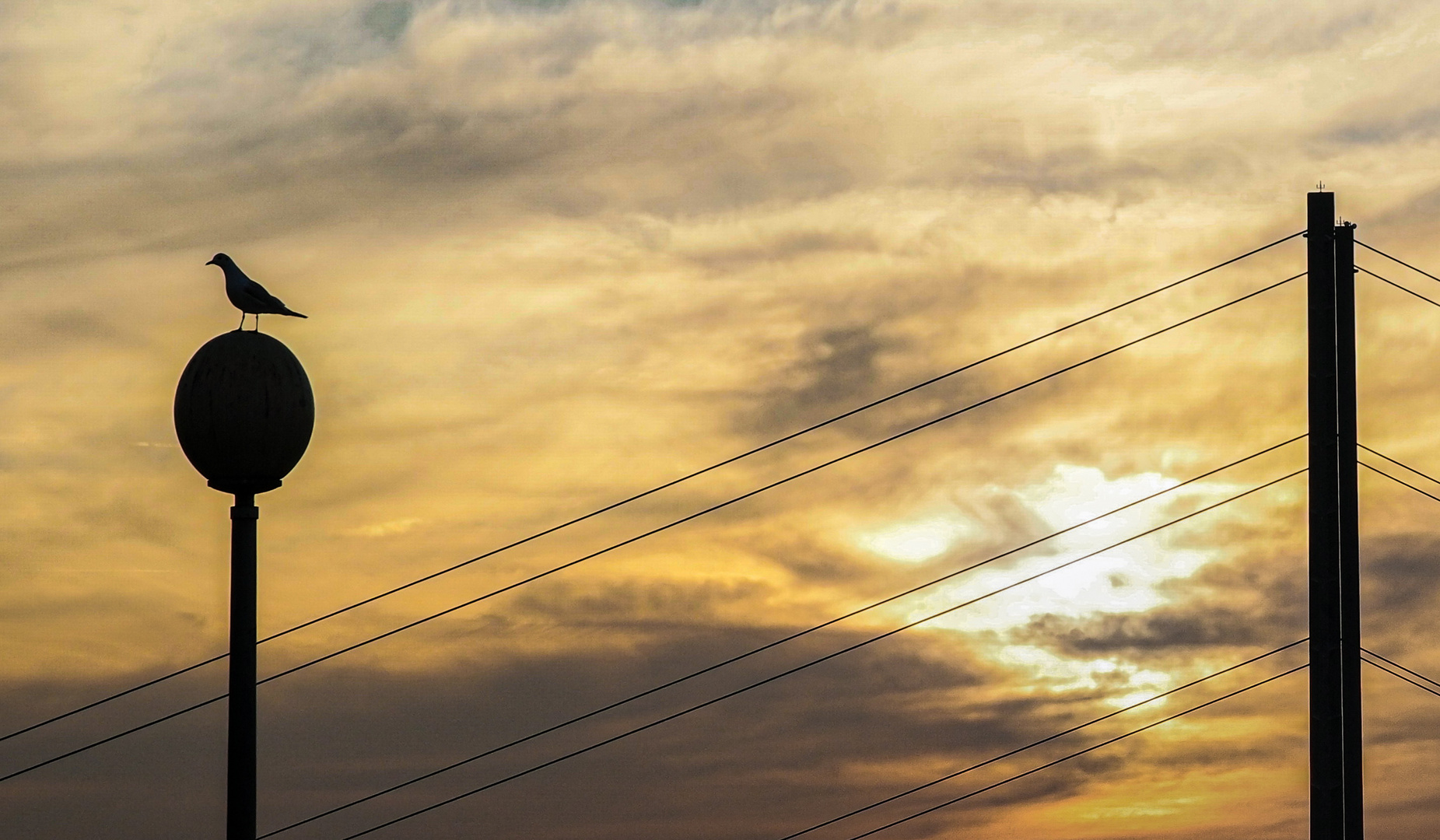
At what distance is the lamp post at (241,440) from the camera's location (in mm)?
12070

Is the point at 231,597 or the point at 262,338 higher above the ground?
the point at 262,338

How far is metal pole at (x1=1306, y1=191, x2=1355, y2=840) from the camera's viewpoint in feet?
56.2

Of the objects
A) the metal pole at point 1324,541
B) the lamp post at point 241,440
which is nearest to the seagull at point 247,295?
the lamp post at point 241,440

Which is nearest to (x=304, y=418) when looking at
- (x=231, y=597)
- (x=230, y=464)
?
(x=230, y=464)

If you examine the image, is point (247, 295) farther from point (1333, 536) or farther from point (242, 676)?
point (1333, 536)

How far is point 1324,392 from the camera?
59.1 ft

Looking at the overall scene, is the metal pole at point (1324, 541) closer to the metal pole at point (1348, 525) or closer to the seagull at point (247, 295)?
the metal pole at point (1348, 525)

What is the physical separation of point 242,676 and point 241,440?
5.84 ft

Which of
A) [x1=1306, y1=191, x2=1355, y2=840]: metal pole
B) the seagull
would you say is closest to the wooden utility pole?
[x1=1306, y1=191, x2=1355, y2=840]: metal pole

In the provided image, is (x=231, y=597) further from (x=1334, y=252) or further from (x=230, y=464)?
(x=1334, y=252)

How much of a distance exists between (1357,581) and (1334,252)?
3.76m

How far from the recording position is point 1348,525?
17625 millimetres

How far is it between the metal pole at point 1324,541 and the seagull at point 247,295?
36.0ft

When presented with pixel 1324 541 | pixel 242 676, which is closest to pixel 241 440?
pixel 242 676
